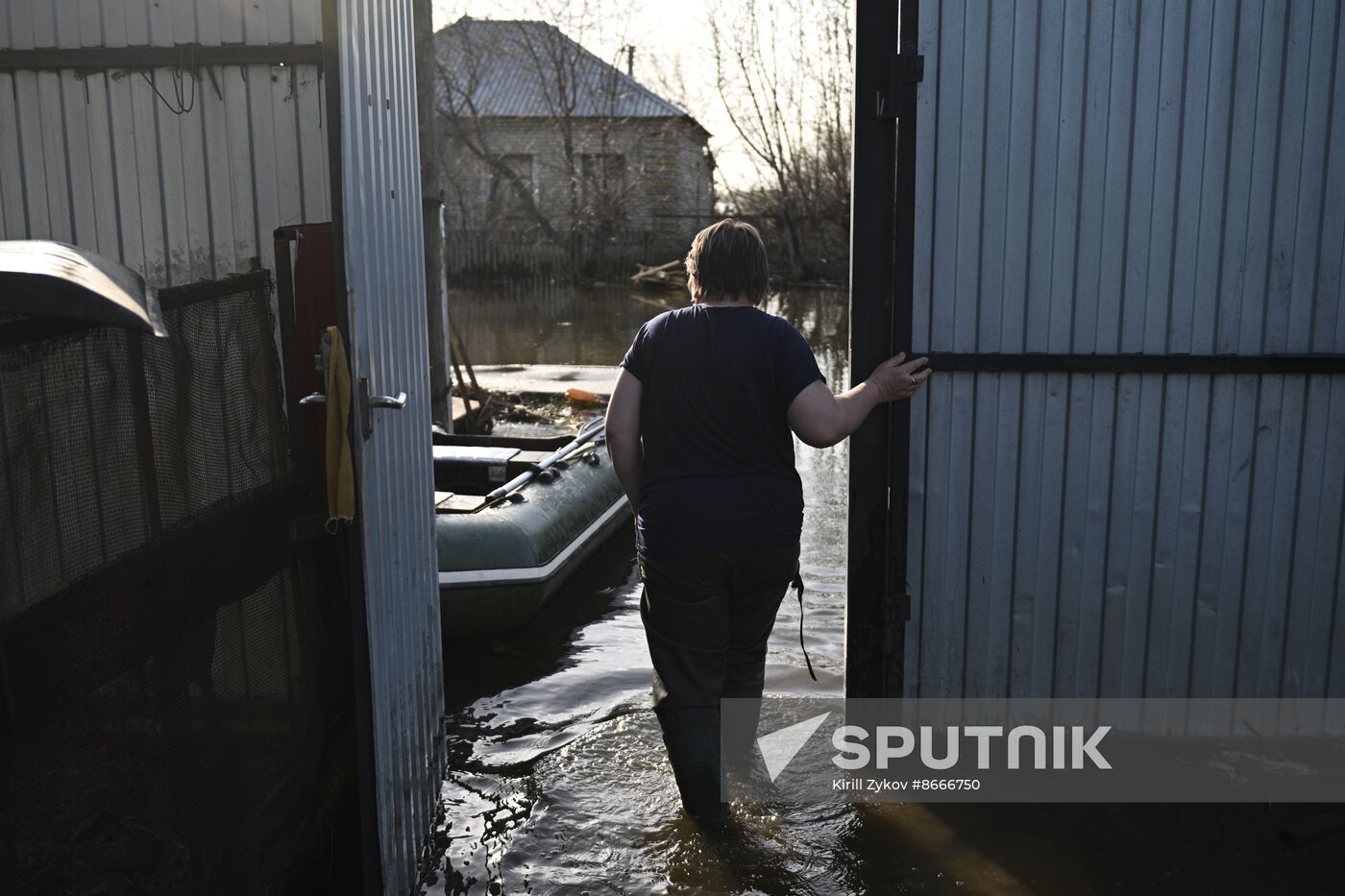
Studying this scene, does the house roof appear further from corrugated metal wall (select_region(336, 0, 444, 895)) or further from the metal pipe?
corrugated metal wall (select_region(336, 0, 444, 895))

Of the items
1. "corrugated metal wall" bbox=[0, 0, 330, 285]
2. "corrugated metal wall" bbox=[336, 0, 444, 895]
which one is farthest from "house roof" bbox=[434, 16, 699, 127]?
"corrugated metal wall" bbox=[336, 0, 444, 895]

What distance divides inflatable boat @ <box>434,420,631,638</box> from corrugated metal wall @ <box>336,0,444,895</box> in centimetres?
118

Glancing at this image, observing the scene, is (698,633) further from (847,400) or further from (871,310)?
(871,310)

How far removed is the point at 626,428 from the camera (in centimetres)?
370

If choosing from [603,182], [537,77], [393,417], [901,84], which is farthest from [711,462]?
[537,77]

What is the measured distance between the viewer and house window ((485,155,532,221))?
1368 inches

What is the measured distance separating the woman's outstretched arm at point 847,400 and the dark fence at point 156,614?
4.77 ft

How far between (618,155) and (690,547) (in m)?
32.7

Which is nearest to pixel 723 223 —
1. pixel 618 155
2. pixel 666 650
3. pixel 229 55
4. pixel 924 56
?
pixel 924 56

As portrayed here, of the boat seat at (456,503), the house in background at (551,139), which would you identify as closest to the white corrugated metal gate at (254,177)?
the boat seat at (456,503)

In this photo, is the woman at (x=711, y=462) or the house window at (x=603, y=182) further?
the house window at (x=603, y=182)

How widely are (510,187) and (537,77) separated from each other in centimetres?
384

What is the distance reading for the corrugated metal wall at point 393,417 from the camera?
9.71ft

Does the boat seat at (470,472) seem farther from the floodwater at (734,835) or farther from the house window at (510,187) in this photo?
the house window at (510,187)
